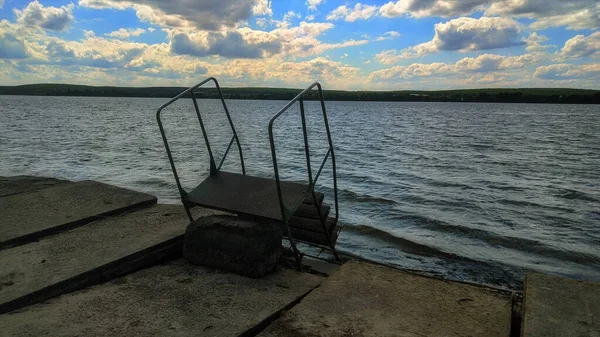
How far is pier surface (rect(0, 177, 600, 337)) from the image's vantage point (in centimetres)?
287

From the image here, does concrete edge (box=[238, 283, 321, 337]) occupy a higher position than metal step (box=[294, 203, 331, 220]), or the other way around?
metal step (box=[294, 203, 331, 220])

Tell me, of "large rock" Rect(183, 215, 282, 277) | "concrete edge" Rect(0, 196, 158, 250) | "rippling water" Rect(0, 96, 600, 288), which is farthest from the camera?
"rippling water" Rect(0, 96, 600, 288)

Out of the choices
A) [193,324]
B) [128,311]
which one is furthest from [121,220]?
[193,324]

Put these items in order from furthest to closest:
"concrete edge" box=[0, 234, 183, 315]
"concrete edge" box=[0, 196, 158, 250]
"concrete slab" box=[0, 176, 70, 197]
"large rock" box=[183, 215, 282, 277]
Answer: "concrete slab" box=[0, 176, 70, 197]
"concrete edge" box=[0, 196, 158, 250]
"large rock" box=[183, 215, 282, 277]
"concrete edge" box=[0, 234, 183, 315]

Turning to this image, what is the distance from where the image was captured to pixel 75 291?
11.1ft

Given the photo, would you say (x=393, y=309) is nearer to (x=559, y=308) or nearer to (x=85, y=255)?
(x=559, y=308)

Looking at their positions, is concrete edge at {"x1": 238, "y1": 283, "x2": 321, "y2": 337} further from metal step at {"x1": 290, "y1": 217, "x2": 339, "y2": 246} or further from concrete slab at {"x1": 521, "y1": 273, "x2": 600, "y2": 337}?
concrete slab at {"x1": 521, "y1": 273, "x2": 600, "y2": 337}

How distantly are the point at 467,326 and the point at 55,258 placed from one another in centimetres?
337

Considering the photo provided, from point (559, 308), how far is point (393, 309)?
1098 mm

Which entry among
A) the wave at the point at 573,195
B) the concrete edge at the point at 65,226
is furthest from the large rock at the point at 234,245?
the wave at the point at 573,195

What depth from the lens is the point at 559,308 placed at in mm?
2957

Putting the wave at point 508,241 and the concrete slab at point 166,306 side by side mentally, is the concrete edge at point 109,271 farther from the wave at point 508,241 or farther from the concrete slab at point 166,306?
the wave at point 508,241

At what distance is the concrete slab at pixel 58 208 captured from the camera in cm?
441

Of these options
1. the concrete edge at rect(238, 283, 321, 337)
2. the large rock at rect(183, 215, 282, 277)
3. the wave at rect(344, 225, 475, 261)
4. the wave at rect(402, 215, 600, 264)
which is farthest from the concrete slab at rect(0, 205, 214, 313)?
the wave at rect(402, 215, 600, 264)
